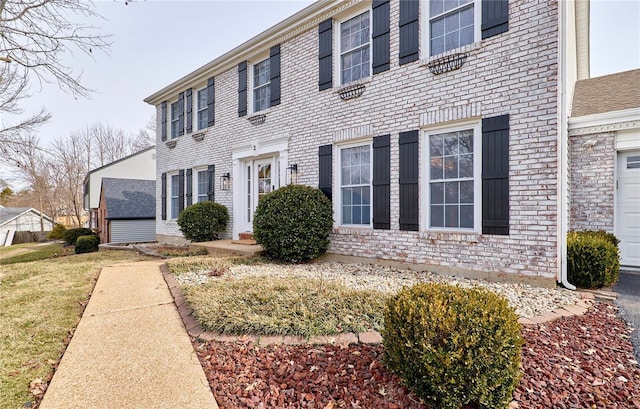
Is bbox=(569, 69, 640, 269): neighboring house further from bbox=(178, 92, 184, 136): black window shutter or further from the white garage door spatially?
bbox=(178, 92, 184, 136): black window shutter

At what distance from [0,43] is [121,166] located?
15.5 meters

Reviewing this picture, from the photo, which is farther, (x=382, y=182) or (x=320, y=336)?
(x=382, y=182)

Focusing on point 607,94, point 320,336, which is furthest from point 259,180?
point 607,94

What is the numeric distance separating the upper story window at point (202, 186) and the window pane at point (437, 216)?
682 centimetres

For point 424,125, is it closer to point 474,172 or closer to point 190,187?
point 474,172

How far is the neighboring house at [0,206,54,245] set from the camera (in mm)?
26453

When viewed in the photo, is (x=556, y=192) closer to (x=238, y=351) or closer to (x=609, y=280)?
(x=609, y=280)

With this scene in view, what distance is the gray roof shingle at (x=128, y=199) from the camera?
17.0m

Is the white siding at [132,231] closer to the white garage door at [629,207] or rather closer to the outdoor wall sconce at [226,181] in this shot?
the outdoor wall sconce at [226,181]

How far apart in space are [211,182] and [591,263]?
28.1ft

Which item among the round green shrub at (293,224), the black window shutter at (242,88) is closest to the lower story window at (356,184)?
the round green shrub at (293,224)

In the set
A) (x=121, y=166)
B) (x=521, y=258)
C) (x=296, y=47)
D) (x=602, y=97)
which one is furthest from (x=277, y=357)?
(x=121, y=166)

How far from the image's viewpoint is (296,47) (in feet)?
23.7

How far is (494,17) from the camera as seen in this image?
4.69 metres
